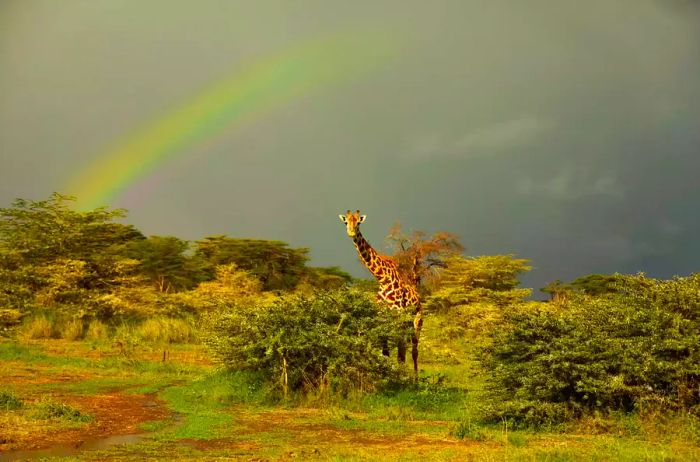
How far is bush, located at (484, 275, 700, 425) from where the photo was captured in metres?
10.7

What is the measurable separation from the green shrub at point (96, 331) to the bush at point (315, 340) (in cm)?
1307

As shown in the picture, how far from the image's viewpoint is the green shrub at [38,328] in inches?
1021

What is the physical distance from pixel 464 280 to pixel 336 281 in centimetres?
2020

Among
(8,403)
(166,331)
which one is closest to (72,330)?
(166,331)

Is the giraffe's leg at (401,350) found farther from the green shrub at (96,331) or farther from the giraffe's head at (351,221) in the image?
the green shrub at (96,331)

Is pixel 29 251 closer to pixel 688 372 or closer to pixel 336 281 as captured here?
pixel 336 281

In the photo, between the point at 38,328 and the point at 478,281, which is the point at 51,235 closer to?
the point at 38,328

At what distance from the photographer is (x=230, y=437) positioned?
10.2 metres

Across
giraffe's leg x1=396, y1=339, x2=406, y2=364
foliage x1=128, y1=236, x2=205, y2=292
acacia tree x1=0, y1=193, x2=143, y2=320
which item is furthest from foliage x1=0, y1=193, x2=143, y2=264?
giraffe's leg x1=396, y1=339, x2=406, y2=364

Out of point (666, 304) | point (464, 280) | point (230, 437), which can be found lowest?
point (230, 437)

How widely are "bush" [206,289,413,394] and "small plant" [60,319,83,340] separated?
1333cm

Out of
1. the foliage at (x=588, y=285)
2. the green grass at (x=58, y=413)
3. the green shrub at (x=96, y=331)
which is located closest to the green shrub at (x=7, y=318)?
the green shrub at (x=96, y=331)

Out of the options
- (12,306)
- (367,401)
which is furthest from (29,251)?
(367,401)

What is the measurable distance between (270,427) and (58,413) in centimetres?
370
